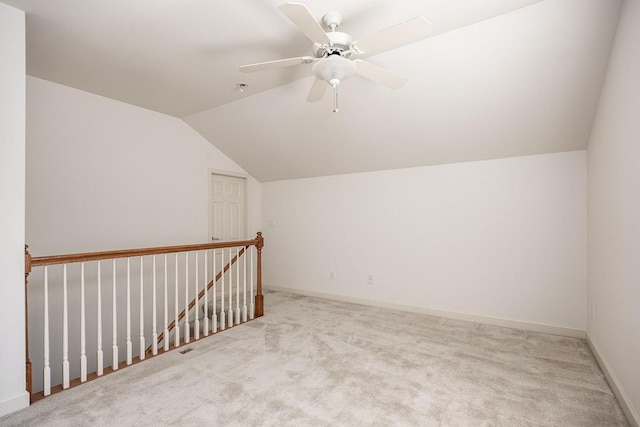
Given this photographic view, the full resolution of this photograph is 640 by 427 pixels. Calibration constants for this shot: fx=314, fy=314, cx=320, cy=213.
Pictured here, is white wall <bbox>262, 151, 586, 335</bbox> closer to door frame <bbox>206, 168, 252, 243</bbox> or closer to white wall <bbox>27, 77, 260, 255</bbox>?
door frame <bbox>206, 168, 252, 243</bbox>

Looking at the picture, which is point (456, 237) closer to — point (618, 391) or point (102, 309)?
point (618, 391)

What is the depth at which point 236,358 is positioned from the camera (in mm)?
2748

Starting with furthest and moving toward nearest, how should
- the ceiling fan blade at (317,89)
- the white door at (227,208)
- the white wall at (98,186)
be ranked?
the white door at (227,208), the white wall at (98,186), the ceiling fan blade at (317,89)

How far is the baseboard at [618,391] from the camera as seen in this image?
5.93 feet

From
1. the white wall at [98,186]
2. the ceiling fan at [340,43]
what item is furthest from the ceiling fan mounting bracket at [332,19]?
the white wall at [98,186]

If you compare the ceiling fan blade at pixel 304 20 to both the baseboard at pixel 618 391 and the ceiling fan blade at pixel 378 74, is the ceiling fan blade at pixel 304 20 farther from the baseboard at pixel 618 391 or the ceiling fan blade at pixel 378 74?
the baseboard at pixel 618 391

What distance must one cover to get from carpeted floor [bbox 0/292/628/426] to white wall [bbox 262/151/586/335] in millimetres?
493

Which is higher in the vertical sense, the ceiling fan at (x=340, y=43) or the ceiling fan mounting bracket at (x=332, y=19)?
the ceiling fan mounting bracket at (x=332, y=19)

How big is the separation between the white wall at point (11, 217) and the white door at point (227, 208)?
9.54 ft

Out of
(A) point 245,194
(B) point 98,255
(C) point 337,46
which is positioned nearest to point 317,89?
(C) point 337,46

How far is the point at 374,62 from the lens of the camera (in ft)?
9.21

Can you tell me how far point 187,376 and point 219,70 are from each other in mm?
2715

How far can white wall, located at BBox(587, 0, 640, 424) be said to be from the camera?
1764mm

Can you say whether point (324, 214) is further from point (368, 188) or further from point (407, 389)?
point (407, 389)
